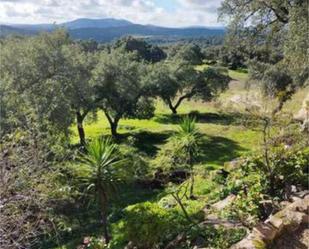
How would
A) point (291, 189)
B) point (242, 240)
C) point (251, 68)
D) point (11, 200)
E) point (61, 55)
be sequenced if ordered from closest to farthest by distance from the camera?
1. point (11, 200)
2. point (242, 240)
3. point (291, 189)
4. point (61, 55)
5. point (251, 68)

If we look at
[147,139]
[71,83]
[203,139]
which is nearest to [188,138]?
[71,83]

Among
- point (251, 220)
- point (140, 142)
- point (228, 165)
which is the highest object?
point (251, 220)

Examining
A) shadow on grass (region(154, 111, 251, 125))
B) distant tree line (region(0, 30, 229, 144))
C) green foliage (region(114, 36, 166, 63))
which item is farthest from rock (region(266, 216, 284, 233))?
green foliage (region(114, 36, 166, 63))

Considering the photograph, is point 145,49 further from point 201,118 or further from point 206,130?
point 206,130

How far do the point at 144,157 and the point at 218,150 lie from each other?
8.12 metres

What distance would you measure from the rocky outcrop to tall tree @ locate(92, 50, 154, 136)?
72.5ft

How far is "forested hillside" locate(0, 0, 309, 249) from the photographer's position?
381 inches

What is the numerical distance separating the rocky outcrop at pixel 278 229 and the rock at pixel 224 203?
6.50 feet

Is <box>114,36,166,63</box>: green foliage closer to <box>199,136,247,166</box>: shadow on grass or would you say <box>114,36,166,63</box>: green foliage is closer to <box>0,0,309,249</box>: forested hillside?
<box>0,0,309,249</box>: forested hillside

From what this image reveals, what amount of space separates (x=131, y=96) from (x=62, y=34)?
23.7 ft

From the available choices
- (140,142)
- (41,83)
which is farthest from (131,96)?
(41,83)

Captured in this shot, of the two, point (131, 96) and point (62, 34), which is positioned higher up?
point (62, 34)

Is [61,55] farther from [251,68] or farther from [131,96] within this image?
[251,68]

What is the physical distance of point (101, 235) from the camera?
14734mm
